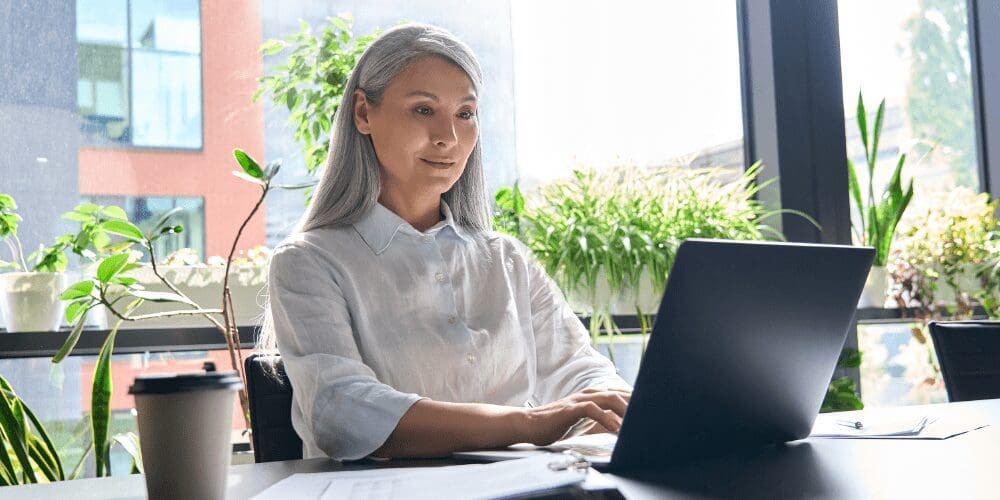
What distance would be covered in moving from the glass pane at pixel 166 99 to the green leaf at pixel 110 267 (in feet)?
2.09

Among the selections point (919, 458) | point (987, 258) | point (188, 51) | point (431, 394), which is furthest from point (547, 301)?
point (987, 258)

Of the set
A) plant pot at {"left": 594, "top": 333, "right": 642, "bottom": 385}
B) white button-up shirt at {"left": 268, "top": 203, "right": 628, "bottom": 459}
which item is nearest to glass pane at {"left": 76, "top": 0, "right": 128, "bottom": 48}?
white button-up shirt at {"left": 268, "top": 203, "right": 628, "bottom": 459}

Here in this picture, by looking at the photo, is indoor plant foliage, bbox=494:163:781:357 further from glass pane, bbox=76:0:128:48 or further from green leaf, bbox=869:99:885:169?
glass pane, bbox=76:0:128:48

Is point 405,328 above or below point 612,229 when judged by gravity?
below

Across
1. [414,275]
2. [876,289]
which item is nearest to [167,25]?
[414,275]

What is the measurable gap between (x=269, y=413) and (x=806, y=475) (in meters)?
0.91

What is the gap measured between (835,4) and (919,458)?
2.97 m

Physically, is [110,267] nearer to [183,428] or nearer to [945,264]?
[183,428]

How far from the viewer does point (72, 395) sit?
8.86 feet

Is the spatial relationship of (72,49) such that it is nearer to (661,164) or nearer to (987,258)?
(661,164)

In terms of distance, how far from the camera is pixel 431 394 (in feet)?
5.55

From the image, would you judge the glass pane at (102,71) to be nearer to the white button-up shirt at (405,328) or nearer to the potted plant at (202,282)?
the potted plant at (202,282)

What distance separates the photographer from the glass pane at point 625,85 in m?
3.27

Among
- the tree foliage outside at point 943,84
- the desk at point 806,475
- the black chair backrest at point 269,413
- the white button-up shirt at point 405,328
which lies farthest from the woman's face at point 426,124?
the tree foliage outside at point 943,84
